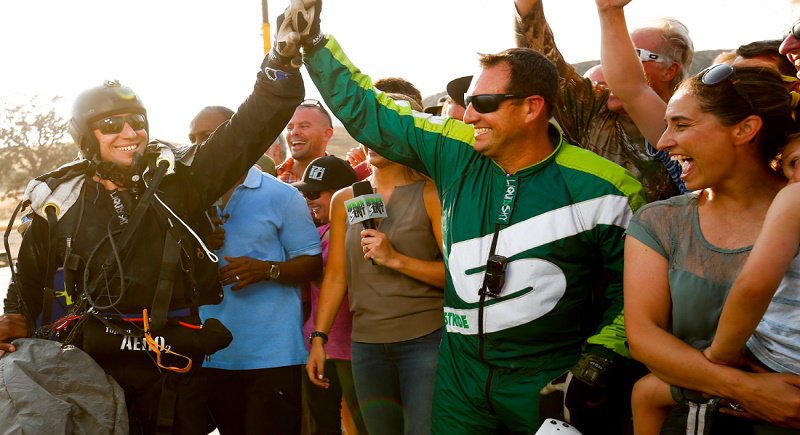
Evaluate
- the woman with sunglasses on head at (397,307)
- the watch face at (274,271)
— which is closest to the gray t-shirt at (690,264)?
the woman with sunglasses on head at (397,307)

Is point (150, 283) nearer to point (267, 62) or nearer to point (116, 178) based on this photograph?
point (116, 178)

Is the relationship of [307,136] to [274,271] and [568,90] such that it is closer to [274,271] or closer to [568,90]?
[274,271]

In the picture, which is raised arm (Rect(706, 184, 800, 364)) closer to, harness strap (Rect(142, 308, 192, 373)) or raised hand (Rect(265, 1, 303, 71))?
raised hand (Rect(265, 1, 303, 71))

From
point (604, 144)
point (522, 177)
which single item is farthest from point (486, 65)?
point (604, 144)

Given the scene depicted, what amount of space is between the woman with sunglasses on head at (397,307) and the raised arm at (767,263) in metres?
1.85

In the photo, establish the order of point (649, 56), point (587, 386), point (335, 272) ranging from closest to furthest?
point (587, 386)
point (649, 56)
point (335, 272)

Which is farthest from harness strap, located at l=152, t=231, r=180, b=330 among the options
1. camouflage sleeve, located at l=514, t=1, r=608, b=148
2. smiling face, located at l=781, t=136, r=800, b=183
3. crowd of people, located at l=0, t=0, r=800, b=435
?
smiling face, located at l=781, t=136, r=800, b=183

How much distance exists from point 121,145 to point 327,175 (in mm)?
1534

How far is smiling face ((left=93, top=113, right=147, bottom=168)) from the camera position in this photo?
12.9 feet

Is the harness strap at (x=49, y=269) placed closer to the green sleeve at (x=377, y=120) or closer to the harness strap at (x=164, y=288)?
the harness strap at (x=164, y=288)

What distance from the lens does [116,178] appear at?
3904 millimetres

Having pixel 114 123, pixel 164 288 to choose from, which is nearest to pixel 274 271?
pixel 164 288

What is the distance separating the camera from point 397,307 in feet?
13.5

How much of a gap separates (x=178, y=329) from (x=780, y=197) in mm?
2669
